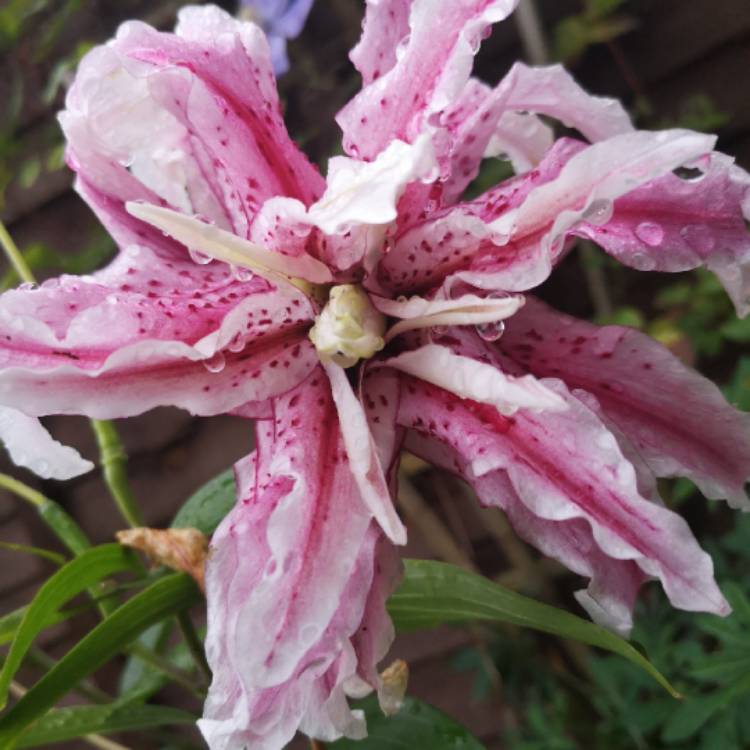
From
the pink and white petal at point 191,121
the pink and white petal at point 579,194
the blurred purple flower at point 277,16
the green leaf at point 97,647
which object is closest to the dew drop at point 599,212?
the pink and white petal at point 579,194

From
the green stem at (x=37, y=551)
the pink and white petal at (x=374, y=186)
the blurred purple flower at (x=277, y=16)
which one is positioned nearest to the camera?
the pink and white petal at (x=374, y=186)

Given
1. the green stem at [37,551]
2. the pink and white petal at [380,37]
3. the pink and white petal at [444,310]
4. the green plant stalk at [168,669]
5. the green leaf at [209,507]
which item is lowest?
the green plant stalk at [168,669]

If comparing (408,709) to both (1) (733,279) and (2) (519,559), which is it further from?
(2) (519,559)

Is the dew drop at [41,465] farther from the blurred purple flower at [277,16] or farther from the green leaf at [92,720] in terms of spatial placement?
the blurred purple flower at [277,16]

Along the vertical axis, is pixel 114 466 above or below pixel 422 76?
below

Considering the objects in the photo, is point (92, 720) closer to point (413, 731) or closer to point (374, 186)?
point (413, 731)

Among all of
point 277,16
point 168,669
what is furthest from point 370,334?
point 277,16

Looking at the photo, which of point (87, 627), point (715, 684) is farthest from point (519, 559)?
point (87, 627)
